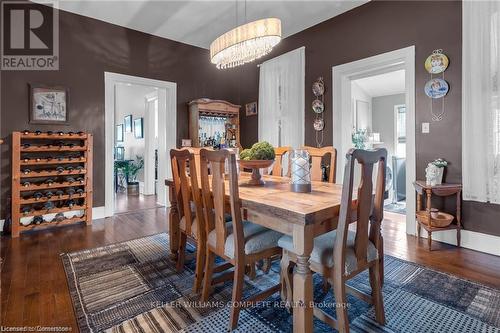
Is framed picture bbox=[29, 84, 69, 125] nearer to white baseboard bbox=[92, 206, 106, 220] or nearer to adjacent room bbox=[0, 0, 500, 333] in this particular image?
adjacent room bbox=[0, 0, 500, 333]

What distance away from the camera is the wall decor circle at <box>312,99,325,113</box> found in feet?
13.4

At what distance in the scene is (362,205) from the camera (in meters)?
1.42

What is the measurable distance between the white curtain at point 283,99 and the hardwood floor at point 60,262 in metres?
1.98

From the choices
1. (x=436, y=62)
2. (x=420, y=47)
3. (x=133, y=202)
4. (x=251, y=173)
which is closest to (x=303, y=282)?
→ (x=251, y=173)

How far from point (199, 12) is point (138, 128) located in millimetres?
3515

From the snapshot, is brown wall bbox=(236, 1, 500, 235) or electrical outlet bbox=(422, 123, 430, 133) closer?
brown wall bbox=(236, 1, 500, 235)

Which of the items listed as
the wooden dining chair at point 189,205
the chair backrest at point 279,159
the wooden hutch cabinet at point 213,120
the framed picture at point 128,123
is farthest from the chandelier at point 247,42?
the framed picture at point 128,123

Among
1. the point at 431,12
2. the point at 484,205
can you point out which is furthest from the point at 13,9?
the point at 484,205

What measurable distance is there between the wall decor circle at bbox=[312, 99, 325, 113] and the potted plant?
429 cm

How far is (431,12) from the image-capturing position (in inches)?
116

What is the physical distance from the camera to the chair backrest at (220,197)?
152cm

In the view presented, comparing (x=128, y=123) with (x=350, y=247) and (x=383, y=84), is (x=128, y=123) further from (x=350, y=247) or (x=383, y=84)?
(x=350, y=247)

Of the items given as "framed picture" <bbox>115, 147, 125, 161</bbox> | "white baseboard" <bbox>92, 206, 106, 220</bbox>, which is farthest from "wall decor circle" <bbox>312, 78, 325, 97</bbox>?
"framed picture" <bbox>115, 147, 125, 161</bbox>

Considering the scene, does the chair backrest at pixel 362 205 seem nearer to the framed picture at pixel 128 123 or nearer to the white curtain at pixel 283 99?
the white curtain at pixel 283 99
